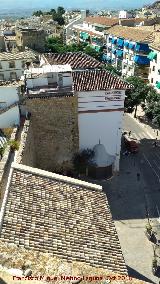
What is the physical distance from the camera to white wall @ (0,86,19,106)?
3484 cm

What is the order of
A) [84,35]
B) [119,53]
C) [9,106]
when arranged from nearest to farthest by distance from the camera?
[9,106] < [119,53] < [84,35]

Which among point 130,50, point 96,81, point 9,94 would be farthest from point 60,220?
point 130,50

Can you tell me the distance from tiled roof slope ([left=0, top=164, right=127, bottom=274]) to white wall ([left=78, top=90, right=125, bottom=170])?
16.6m

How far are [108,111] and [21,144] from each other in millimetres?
12542

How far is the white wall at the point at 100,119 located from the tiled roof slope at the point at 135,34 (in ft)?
120

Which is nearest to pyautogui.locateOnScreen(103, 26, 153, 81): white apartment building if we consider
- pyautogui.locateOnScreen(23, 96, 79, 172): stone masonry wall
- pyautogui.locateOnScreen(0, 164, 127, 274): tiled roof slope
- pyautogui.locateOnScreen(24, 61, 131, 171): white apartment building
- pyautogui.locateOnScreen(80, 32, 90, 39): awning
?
pyautogui.locateOnScreen(80, 32, 90, 39): awning

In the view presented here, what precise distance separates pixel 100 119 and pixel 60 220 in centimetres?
2159

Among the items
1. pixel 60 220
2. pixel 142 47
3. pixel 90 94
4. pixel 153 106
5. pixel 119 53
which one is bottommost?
pixel 153 106

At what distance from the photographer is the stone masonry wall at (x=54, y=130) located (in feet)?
116

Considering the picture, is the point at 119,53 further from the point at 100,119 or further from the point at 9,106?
the point at 9,106

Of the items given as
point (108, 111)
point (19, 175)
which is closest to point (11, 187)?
point (19, 175)

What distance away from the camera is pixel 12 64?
2549 inches

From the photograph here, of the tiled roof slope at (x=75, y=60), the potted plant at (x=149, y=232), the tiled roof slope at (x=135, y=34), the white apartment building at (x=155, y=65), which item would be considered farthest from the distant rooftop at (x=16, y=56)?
the potted plant at (x=149, y=232)

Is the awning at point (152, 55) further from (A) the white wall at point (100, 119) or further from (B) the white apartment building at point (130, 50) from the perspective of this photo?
(A) the white wall at point (100, 119)
